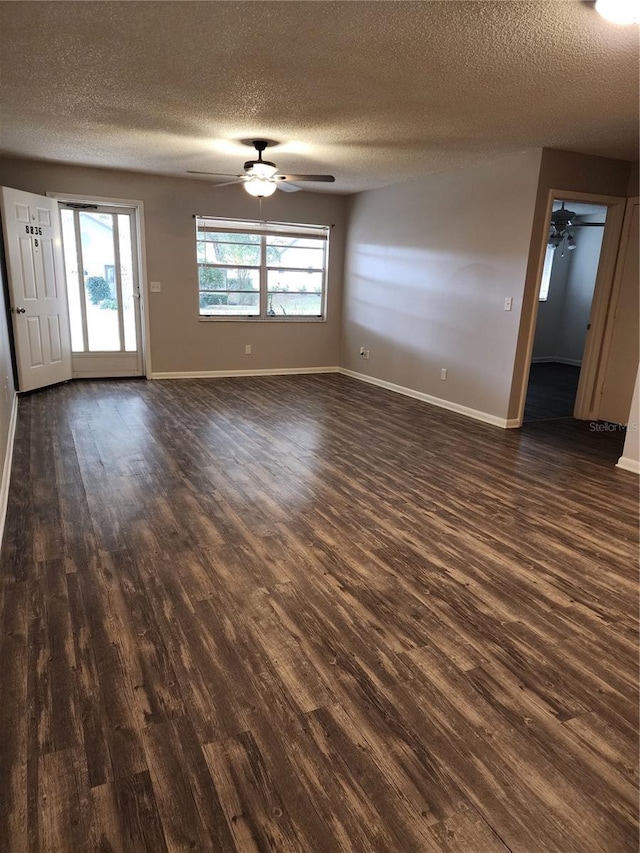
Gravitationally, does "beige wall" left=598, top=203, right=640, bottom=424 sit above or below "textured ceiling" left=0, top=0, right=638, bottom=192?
below

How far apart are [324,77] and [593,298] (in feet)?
12.2

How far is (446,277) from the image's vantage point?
599cm

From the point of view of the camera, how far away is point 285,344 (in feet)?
25.9

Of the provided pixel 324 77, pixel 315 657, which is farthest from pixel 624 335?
pixel 315 657

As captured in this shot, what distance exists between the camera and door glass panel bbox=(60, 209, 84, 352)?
6.52m

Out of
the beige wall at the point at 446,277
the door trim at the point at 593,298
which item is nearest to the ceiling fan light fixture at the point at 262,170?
the beige wall at the point at 446,277

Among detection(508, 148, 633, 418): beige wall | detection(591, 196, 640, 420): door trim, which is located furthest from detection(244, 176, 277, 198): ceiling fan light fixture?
detection(591, 196, 640, 420): door trim

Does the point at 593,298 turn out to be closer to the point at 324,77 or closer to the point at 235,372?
the point at 324,77

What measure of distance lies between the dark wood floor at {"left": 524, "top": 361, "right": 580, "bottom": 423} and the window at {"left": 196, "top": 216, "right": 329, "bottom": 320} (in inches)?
Answer: 130

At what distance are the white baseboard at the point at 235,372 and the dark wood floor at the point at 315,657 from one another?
3.30m

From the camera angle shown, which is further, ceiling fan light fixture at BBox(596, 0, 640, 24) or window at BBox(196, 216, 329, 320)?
window at BBox(196, 216, 329, 320)

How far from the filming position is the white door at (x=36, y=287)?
5656 mm

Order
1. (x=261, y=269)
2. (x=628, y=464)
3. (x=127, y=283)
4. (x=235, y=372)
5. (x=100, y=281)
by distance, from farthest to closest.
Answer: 1. (x=235, y=372)
2. (x=261, y=269)
3. (x=127, y=283)
4. (x=100, y=281)
5. (x=628, y=464)
